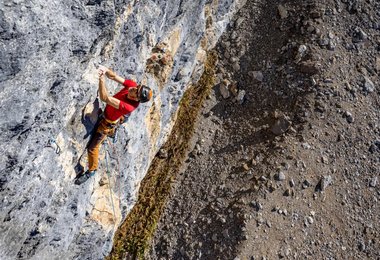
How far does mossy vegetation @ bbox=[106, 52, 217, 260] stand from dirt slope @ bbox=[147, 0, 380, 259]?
30cm

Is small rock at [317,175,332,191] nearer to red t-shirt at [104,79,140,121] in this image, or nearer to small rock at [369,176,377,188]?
small rock at [369,176,377,188]

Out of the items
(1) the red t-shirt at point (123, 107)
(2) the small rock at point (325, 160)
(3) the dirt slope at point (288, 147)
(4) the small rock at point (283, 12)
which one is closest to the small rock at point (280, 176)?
(3) the dirt slope at point (288, 147)

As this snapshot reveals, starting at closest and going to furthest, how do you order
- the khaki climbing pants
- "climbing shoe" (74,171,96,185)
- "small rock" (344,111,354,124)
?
the khaki climbing pants < "climbing shoe" (74,171,96,185) < "small rock" (344,111,354,124)

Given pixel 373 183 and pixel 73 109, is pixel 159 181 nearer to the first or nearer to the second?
pixel 73 109

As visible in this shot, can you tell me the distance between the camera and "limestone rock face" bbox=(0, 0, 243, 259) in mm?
6352

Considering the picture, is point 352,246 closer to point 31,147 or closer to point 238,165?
point 238,165

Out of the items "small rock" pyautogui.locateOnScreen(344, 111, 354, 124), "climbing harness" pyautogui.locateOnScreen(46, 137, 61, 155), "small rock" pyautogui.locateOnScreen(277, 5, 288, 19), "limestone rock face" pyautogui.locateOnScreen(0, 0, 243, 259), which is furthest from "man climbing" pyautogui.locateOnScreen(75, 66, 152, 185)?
"small rock" pyautogui.locateOnScreen(277, 5, 288, 19)

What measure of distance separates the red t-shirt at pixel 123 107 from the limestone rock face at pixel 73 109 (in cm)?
32

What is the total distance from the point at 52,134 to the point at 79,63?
4.16ft

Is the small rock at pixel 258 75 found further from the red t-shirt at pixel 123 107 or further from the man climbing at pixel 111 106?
the red t-shirt at pixel 123 107

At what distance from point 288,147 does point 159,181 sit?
3.85 meters

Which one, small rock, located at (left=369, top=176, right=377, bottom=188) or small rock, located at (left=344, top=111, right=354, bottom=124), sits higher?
small rock, located at (left=344, top=111, right=354, bottom=124)

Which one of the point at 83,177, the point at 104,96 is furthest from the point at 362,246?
the point at 104,96

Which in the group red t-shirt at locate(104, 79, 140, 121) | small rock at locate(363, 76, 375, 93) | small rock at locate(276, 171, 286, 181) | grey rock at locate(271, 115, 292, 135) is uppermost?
red t-shirt at locate(104, 79, 140, 121)
